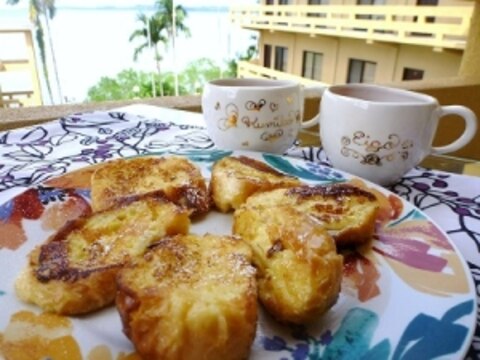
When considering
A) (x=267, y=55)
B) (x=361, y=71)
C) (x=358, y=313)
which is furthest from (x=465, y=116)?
(x=267, y=55)

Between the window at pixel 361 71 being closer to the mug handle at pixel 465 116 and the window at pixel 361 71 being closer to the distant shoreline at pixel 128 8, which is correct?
the distant shoreline at pixel 128 8

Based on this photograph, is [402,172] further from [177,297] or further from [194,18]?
[194,18]

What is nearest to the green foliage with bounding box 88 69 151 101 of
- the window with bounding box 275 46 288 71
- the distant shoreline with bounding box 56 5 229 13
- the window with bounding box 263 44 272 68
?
the distant shoreline with bounding box 56 5 229 13

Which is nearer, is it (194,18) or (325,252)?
(325,252)

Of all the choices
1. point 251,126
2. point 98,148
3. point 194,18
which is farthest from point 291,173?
point 194,18

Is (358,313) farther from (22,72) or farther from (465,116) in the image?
(22,72)

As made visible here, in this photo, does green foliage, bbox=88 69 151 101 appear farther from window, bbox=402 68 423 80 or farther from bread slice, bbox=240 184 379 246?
bread slice, bbox=240 184 379 246
